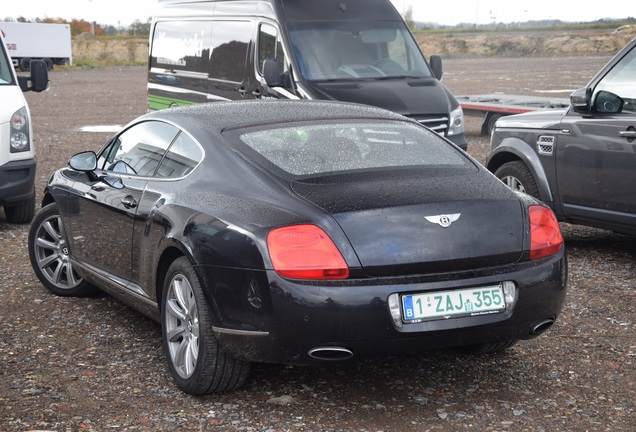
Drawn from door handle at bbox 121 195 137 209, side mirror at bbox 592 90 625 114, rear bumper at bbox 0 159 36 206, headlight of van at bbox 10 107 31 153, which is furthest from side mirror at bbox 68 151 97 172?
side mirror at bbox 592 90 625 114

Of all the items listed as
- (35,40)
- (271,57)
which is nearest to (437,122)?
(271,57)

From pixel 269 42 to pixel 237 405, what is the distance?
7.63m

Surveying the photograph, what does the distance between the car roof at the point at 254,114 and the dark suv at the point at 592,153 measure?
2.30 meters

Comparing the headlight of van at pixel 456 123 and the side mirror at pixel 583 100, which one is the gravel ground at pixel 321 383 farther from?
the headlight of van at pixel 456 123

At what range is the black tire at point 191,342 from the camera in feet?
15.3

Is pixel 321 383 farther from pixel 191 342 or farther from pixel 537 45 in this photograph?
pixel 537 45

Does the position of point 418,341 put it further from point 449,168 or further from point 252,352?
point 449,168

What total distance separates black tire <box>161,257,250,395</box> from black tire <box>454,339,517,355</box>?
4.31ft

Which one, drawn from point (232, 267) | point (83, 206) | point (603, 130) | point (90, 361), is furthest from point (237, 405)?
point (603, 130)

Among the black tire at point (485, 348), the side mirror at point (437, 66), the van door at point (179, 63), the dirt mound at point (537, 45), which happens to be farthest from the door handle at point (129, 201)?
the dirt mound at point (537, 45)

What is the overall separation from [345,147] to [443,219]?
0.88 m

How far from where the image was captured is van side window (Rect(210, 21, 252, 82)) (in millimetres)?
12141

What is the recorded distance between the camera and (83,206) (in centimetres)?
625

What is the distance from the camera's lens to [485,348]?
5383 mm
